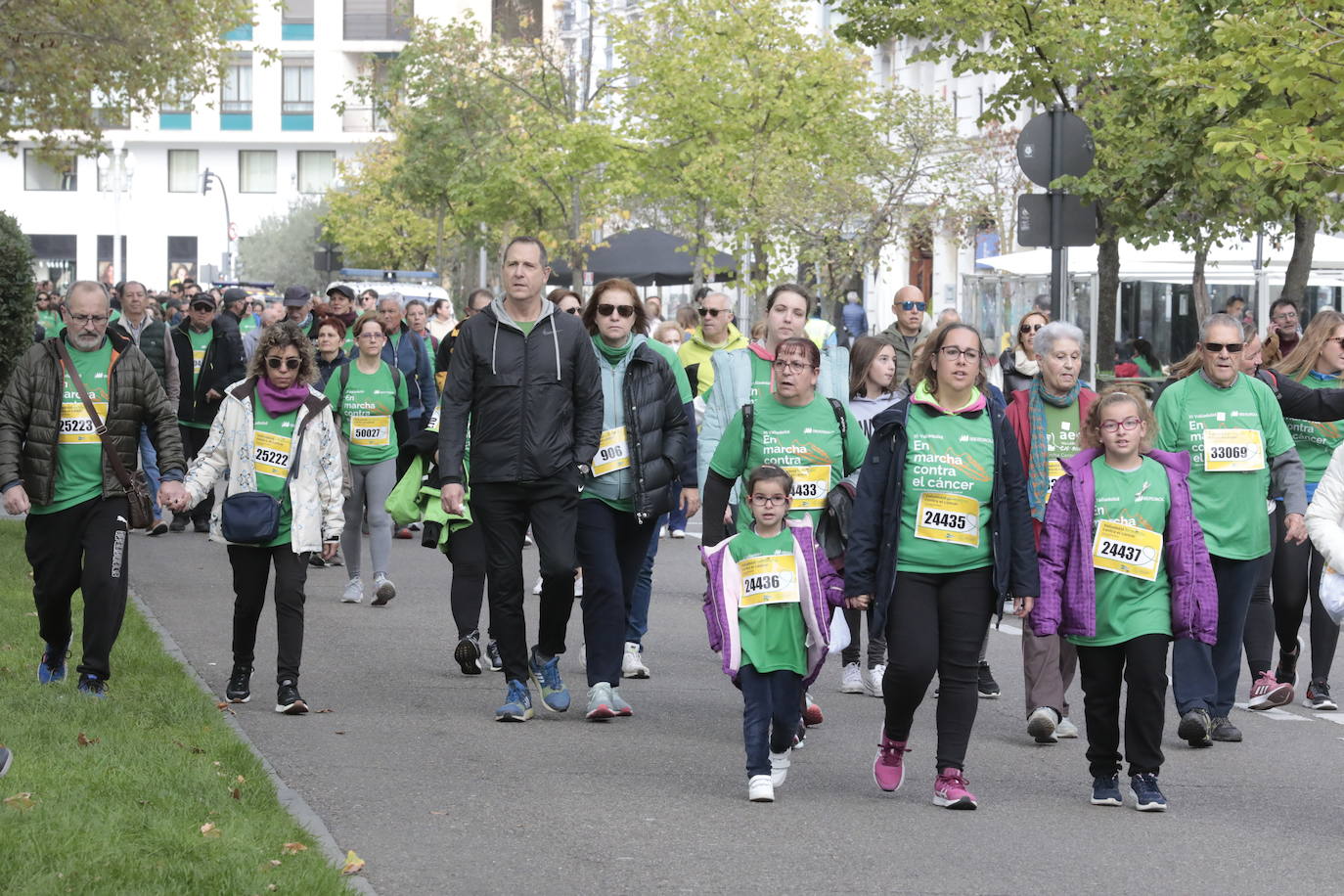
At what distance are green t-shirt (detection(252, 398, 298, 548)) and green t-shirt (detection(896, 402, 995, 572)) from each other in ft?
9.94

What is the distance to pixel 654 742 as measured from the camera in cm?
872

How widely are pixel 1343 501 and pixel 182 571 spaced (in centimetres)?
958

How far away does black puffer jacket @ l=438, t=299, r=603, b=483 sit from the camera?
8734 mm

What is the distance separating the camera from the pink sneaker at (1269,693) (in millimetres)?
9992

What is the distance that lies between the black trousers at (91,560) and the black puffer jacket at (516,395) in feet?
4.92

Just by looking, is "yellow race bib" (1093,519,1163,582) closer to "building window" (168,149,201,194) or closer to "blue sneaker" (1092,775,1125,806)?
"blue sneaker" (1092,775,1125,806)

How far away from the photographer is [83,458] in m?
9.05

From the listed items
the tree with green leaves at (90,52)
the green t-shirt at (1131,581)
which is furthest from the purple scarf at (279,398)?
the tree with green leaves at (90,52)

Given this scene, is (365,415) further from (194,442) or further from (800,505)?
(800,505)

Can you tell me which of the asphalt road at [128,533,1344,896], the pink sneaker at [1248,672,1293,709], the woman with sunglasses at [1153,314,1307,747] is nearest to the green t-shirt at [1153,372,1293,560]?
the woman with sunglasses at [1153,314,1307,747]

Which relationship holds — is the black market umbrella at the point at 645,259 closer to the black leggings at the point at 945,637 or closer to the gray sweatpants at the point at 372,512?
the gray sweatpants at the point at 372,512

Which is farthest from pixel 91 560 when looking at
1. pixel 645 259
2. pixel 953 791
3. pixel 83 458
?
pixel 645 259

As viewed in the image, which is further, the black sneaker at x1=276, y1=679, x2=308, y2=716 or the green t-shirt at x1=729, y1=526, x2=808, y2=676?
the black sneaker at x1=276, y1=679, x2=308, y2=716

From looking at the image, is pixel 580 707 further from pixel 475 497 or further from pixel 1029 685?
pixel 1029 685
